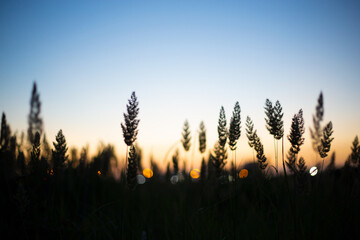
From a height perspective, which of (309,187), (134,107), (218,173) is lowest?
(309,187)

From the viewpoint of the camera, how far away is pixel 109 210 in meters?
4.29

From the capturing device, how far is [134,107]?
2.27 metres

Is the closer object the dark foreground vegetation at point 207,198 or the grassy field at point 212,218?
the dark foreground vegetation at point 207,198

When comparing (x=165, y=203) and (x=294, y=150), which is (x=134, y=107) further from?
(x=165, y=203)

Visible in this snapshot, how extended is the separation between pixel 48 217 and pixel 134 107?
2.09m

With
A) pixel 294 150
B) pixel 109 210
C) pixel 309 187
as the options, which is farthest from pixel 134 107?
pixel 109 210

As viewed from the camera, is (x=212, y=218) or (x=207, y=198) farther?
(x=207, y=198)

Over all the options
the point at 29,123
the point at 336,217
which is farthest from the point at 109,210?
the point at 29,123

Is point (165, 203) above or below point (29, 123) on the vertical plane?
below

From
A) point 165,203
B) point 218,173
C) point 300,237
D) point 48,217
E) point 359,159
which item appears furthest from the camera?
point 165,203

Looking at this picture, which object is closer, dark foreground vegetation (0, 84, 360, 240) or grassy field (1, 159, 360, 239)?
dark foreground vegetation (0, 84, 360, 240)

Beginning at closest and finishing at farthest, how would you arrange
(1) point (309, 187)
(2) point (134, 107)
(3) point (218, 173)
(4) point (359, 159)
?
(2) point (134, 107) < (3) point (218, 173) < (1) point (309, 187) < (4) point (359, 159)

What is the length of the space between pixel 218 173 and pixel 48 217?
2254mm

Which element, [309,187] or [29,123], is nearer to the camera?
[309,187]
